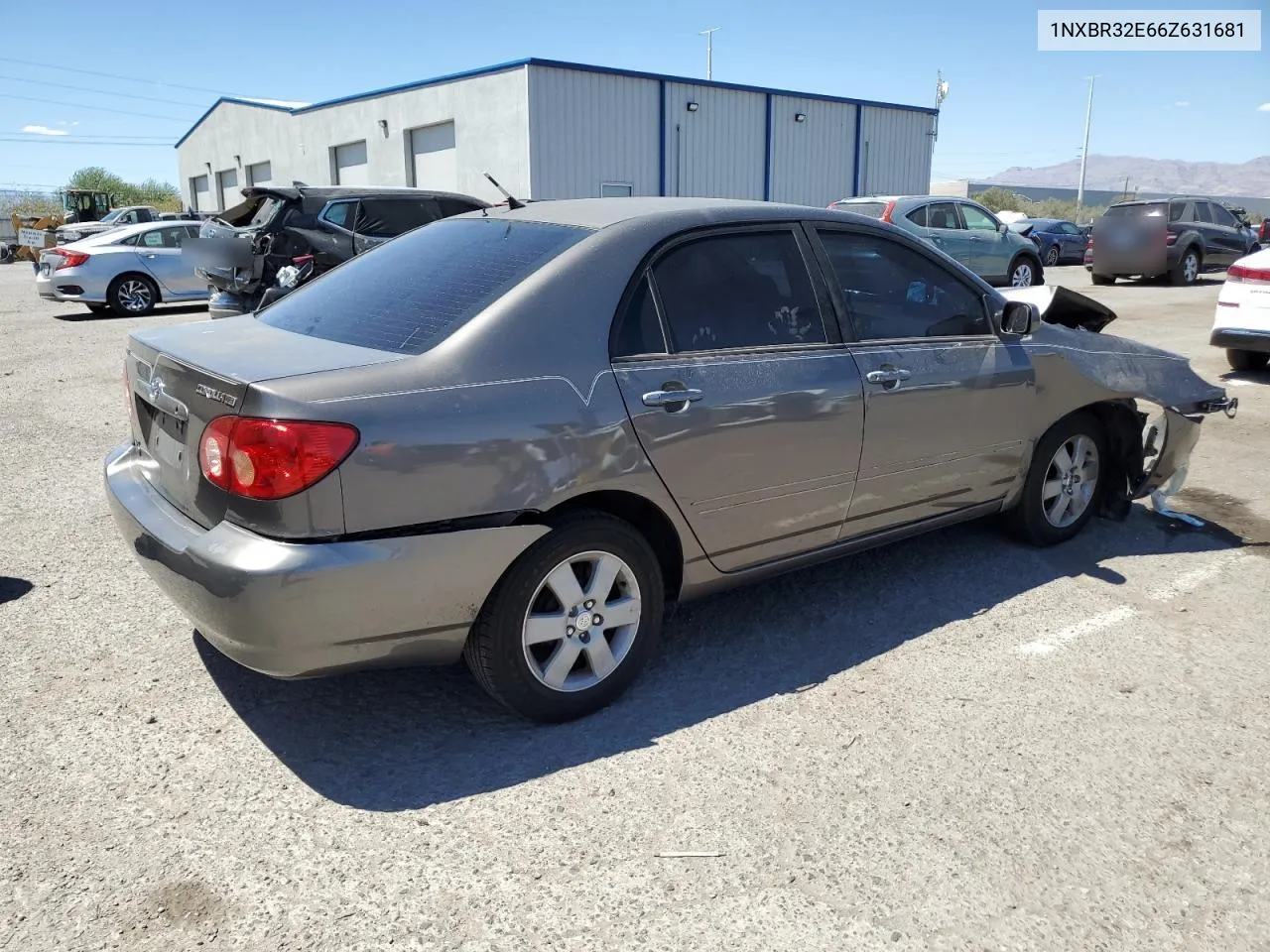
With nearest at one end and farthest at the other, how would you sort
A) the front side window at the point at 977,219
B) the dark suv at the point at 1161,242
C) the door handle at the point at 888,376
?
the door handle at the point at 888,376
the front side window at the point at 977,219
the dark suv at the point at 1161,242

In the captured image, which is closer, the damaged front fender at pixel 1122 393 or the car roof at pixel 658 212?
the car roof at pixel 658 212

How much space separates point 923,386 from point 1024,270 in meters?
15.6

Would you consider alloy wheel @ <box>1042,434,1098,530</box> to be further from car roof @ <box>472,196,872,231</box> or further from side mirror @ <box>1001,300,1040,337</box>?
car roof @ <box>472,196,872,231</box>

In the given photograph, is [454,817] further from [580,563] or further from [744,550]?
[744,550]

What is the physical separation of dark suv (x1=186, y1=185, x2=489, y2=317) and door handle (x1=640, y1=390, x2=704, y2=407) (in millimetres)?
8307

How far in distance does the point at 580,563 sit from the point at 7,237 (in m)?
46.1

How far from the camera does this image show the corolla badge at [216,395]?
9.11 feet

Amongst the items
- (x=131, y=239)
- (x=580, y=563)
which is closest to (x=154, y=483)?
(x=580, y=563)

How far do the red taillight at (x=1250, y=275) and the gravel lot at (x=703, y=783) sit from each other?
5.36 metres

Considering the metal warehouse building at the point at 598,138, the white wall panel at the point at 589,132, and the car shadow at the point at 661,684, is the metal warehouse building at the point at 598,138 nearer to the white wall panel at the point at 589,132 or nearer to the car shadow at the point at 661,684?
the white wall panel at the point at 589,132

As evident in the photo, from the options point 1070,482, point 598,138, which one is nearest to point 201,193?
point 598,138

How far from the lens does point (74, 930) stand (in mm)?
2301

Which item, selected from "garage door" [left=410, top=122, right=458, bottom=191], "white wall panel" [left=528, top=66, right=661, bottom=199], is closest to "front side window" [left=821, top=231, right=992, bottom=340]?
"white wall panel" [left=528, top=66, right=661, bottom=199]

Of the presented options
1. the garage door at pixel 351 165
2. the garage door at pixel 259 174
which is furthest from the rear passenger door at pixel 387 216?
the garage door at pixel 259 174
